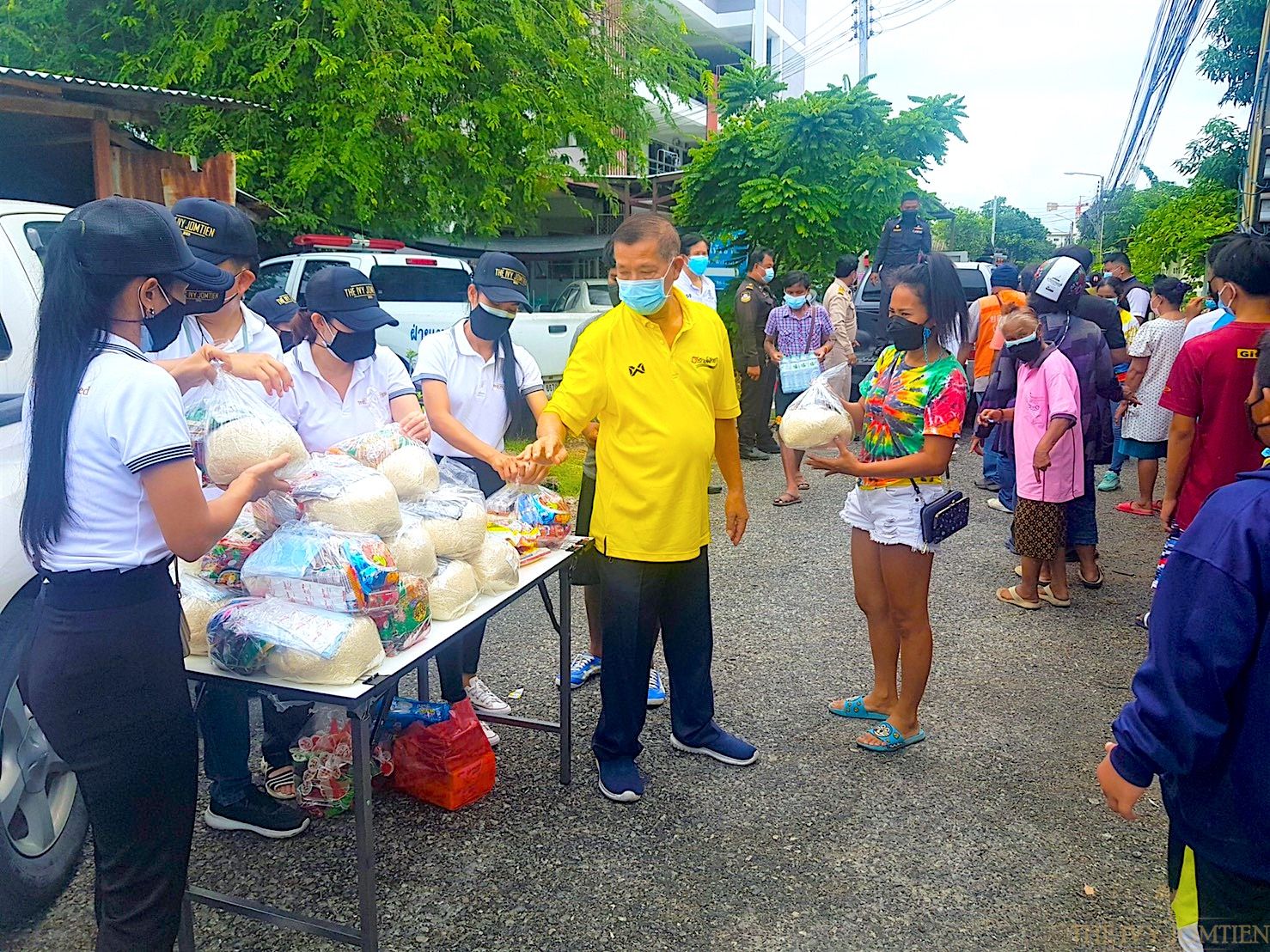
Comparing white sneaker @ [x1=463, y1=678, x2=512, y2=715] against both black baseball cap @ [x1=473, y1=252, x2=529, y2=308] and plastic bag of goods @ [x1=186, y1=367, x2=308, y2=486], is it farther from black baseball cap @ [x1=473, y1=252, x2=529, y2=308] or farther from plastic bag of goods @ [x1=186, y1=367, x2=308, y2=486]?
plastic bag of goods @ [x1=186, y1=367, x2=308, y2=486]

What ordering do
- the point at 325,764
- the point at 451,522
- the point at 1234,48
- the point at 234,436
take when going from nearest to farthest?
the point at 234,436 → the point at 451,522 → the point at 325,764 → the point at 1234,48

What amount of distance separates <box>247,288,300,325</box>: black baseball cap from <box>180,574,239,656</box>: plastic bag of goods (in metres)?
1.73

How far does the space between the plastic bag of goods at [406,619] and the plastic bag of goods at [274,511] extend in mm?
347

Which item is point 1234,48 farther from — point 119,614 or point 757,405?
point 119,614

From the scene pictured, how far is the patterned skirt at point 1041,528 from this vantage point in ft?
17.1

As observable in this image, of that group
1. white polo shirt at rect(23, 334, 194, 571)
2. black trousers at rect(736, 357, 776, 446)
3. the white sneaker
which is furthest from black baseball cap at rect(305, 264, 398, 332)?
black trousers at rect(736, 357, 776, 446)

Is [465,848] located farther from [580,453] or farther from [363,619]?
[580,453]

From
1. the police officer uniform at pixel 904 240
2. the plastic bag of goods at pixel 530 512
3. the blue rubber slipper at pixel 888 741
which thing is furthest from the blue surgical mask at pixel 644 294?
the police officer uniform at pixel 904 240

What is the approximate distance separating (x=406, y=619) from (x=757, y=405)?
24.5ft

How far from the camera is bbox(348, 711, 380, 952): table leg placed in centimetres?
229

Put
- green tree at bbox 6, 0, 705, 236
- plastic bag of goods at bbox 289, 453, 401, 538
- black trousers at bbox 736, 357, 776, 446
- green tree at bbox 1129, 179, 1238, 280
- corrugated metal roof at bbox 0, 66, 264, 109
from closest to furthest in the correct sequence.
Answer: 1. plastic bag of goods at bbox 289, 453, 401, 538
2. corrugated metal roof at bbox 0, 66, 264, 109
3. black trousers at bbox 736, 357, 776, 446
4. green tree at bbox 6, 0, 705, 236
5. green tree at bbox 1129, 179, 1238, 280

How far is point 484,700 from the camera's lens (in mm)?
3980

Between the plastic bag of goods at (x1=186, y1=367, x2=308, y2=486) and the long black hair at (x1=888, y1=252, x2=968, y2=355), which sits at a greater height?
the long black hair at (x1=888, y1=252, x2=968, y2=355)

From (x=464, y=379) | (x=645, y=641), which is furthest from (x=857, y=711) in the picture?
(x=464, y=379)
